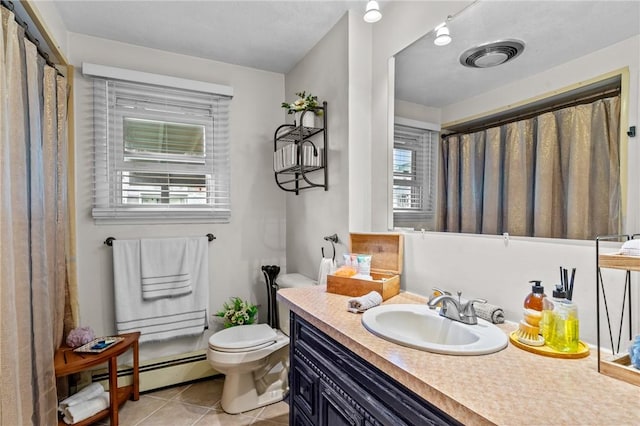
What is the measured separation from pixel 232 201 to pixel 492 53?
1990mm

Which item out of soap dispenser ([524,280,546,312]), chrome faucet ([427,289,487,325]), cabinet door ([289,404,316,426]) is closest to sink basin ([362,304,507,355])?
chrome faucet ([427,289,487,325])

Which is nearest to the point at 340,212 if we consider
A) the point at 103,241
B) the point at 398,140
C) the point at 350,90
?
the point at 398,140

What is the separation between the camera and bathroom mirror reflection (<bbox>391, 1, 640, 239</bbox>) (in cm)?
95

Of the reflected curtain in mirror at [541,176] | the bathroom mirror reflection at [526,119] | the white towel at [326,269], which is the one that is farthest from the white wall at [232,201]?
the reflected curtain in mirror at [541,176]

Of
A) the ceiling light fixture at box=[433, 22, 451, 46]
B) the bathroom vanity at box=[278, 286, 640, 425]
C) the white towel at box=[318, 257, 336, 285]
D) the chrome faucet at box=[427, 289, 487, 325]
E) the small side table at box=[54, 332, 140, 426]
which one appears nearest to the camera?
the bathroom vanity at box=[278, 286, 640, 425]

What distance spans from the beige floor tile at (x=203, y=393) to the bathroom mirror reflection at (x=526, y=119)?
1.75 m

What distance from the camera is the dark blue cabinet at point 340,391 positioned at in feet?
2.76

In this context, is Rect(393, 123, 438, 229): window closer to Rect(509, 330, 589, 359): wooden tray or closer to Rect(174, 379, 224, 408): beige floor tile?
Rect(509, 330, 589, 359): wooden tray

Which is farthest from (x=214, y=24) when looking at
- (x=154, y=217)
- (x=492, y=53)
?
(x=492, y=53)

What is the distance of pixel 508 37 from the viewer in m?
1.23

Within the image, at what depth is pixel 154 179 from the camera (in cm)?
239

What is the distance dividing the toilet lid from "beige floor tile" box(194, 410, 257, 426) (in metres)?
0.43

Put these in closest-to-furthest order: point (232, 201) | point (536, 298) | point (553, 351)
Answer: point (553, 351), point (536, 298), point (232, 201)

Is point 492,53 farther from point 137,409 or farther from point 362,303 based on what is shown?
point 137,409
